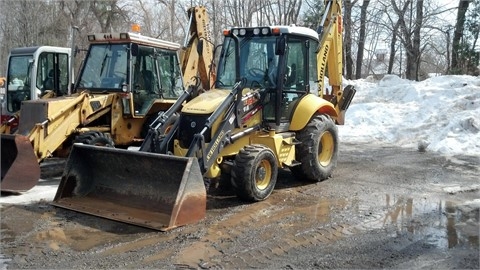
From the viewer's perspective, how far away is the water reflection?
5.71 meters

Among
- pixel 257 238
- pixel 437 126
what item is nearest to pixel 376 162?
pixel 437 126

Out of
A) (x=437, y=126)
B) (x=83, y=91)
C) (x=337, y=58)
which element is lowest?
(x=437, y=126)

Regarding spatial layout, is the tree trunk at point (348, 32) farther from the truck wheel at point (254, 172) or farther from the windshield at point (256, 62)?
the truck wheel at point (254, 172)

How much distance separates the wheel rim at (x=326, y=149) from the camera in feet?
29.3

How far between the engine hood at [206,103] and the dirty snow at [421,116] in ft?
21.1

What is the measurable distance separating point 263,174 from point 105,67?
4.12 metres

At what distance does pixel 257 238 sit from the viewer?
5.71 meters

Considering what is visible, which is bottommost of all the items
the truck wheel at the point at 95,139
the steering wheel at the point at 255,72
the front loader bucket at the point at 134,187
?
the front loader bucket at the point at 134,187

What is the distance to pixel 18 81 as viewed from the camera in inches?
467

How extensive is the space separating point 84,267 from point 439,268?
3420 mm

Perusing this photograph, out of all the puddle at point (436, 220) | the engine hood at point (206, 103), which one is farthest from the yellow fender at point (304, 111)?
the puddle at point (436, 220)

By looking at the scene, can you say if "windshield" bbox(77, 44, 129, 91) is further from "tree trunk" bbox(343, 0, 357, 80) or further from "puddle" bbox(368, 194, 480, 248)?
"tree trunk" bbox(343, 0, 357, 80)

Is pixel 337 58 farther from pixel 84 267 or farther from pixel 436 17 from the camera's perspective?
pixel 436 17

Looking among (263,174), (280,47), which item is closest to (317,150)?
(263,174)
